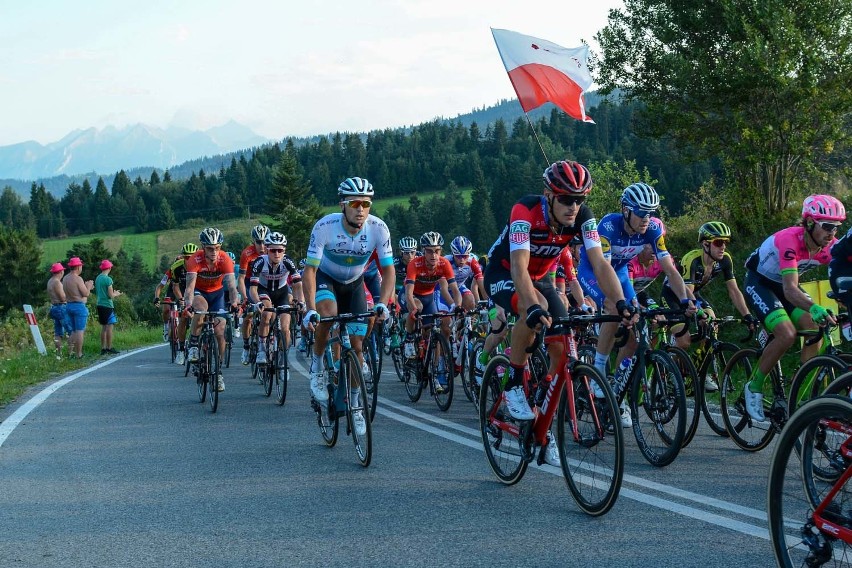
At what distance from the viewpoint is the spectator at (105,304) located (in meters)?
19.4

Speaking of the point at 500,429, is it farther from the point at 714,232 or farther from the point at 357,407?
the point at 714,232

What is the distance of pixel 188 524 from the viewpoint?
17.5ft

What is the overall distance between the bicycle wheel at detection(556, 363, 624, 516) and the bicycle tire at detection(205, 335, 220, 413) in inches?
223

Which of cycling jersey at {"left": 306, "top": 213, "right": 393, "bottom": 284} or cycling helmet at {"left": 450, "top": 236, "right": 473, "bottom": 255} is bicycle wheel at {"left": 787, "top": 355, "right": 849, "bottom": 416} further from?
cycling helmet at {"left": 450, "top": 236, "right": 473, "bottom": 255}

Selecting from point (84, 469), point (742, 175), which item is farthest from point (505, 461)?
point (742, 175)

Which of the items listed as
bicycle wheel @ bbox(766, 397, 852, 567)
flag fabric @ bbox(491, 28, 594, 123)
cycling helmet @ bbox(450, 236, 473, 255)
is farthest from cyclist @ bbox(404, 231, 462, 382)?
flag fabric @ bbox(491, 28, 594, 123)

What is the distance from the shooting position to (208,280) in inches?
513

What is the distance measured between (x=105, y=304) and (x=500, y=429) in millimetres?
14997

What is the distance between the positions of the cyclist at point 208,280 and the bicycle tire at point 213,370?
87 centimetres

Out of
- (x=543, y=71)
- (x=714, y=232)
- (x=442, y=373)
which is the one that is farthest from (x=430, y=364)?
(x=543, y=71)

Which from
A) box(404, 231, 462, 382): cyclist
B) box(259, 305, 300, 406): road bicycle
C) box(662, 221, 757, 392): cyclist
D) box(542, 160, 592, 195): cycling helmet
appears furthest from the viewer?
box(404, 231, 462, 382): cyclist

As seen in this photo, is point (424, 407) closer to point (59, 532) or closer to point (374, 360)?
point (374, 360)

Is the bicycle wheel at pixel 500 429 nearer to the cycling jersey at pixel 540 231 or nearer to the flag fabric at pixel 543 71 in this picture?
the cycling jersey at pixel 540 231

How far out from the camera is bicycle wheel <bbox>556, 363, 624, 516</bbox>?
5.03 meters
